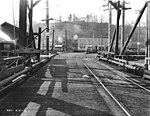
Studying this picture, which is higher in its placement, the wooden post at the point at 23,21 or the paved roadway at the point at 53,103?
the wooden post at the point at 23,21

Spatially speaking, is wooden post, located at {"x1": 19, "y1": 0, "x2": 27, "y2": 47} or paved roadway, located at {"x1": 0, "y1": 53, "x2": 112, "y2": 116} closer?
paved roadway, located at {"x1": 0, "y1": 53, "x2": 112, "y2": 116}

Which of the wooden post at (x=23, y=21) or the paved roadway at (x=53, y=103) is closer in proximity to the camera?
the paved roadway at (x=53, y=103)

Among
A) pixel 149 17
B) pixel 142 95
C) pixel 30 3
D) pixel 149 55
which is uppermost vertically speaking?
pixel 30 3

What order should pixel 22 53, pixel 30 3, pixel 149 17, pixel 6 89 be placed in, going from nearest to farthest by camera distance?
1. pixel 6 89
2. pixel 149 17
3. pixel 22 53
4. pixel 30 3

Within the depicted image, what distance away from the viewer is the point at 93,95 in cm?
955

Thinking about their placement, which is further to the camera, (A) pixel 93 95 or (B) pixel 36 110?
(A) pixel 93 95

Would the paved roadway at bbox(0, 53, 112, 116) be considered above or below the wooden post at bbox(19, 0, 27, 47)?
below

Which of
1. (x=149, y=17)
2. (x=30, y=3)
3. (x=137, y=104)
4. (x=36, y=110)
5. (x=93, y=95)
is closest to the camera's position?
(x=36, y=110)

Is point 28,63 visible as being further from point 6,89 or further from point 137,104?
point 137,104

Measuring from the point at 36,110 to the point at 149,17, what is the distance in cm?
1064

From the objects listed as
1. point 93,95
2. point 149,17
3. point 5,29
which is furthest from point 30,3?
point 5,29

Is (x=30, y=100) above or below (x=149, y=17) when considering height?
below

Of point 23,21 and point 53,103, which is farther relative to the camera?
point 23,21

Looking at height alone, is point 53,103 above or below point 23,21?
below
